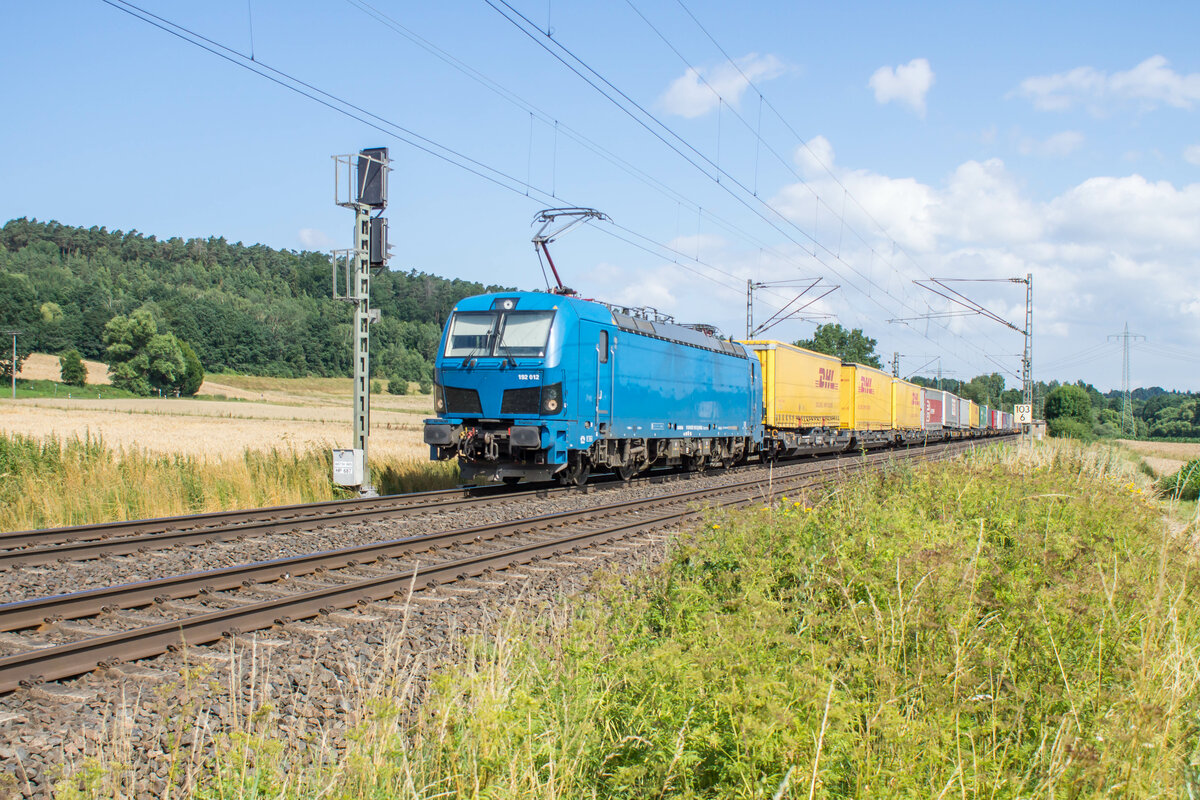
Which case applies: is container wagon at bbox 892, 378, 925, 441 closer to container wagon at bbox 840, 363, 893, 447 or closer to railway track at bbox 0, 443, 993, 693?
container wagon at bbox 840, 363, 893, 447

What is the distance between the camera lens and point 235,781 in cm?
327

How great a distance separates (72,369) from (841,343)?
250 feet

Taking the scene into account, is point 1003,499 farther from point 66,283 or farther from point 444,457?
point 66,283

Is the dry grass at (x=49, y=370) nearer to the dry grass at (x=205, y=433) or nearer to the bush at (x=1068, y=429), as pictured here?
the dry grass at (x=205, y=433)

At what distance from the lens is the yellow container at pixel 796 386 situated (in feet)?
84.7

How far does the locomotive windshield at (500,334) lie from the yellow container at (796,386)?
40.8 ft

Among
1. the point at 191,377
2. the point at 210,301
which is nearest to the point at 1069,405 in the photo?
the point at 191,377

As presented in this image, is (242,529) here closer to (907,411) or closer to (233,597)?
(233,597)

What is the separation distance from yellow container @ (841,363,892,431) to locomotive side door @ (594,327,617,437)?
18.7m

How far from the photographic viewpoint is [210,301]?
103500 millimetres

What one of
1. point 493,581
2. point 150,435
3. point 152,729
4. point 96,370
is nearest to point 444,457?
point 493,581

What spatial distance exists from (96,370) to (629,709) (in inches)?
3855

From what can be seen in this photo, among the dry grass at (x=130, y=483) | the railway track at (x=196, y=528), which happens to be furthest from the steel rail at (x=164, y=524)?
the dry grass at (x=130, y=483)

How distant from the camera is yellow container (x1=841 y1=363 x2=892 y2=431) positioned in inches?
1284
